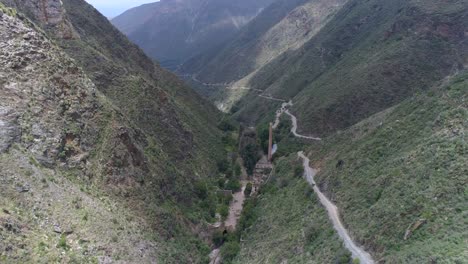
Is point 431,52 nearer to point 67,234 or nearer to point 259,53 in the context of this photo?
point 67,234

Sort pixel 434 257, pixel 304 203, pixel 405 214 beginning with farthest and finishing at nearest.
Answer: pixel 304 203, pixel 405 214, pixel 434 257

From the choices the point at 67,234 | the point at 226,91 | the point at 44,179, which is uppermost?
the point at 44,179

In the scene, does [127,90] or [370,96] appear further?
[370,96]

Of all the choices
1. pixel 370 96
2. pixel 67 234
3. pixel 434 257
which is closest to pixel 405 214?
pixel 434 257

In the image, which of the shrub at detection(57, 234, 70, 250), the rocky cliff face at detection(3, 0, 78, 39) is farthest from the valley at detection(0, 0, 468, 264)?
the rocky cliff face at detection(3, 0, 78, 39)

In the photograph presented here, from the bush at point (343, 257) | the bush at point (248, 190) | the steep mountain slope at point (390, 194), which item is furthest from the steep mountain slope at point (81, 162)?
the bush at point (343, 257)

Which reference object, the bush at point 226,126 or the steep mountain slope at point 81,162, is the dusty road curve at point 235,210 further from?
the bush at point 226,126
